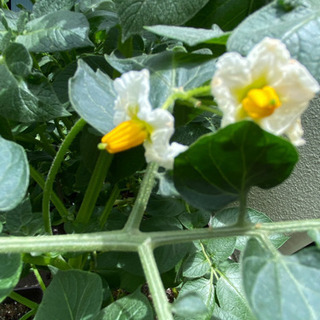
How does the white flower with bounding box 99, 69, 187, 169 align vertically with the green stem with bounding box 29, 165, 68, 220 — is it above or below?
above

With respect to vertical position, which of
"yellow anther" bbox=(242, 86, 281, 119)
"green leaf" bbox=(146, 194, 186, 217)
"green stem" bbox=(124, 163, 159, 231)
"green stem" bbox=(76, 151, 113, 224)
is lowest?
"green leaf" bbox=(146, 194, 186, 217)

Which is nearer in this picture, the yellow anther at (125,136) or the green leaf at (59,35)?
the yellow anther at (125,136)

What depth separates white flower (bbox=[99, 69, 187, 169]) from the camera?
0.29m

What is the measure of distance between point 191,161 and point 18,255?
0.18 meters

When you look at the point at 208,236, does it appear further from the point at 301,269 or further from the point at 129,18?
the point at 129,18

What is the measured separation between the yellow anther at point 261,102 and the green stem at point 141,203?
0.33ft

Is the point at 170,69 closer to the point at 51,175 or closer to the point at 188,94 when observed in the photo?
the point at 188,94

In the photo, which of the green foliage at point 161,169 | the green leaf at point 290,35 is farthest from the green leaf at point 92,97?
the green leaf at point 290,35

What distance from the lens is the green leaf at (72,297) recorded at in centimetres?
40

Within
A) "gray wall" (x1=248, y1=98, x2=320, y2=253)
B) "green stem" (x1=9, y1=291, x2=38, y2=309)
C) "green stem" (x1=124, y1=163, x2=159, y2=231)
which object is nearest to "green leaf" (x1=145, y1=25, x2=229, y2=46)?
"green stem" (x1=124, y1=163, x2=159, y2=231)

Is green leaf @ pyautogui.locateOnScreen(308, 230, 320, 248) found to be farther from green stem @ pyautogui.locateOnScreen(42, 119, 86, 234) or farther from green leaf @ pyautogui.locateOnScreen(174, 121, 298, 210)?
green stem @ pyautogui.locateOnScreen(42, 119, 86, 234)

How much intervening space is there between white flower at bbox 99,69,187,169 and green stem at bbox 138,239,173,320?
0.06 m

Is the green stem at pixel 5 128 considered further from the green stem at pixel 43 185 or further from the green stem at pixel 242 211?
the green stem at pixel 242 211

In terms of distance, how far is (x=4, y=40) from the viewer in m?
0.42
